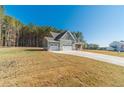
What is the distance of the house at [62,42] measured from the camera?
7.17 meters

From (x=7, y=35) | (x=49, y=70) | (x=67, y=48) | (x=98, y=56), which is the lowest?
(x=49, y=70)

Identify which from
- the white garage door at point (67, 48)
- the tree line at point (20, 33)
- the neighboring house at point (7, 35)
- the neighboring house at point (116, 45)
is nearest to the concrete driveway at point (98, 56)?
the white garage door at point (67, 48)

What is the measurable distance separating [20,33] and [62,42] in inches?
76.4

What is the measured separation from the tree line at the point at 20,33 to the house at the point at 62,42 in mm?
318

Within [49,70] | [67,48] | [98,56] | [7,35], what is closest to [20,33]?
[7,35]

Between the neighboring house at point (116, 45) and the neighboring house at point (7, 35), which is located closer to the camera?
the neighboring house at point (7, 35)

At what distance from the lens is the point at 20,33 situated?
6734 millimetres

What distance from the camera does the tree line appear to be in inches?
264

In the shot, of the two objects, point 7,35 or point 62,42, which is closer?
point 7,35

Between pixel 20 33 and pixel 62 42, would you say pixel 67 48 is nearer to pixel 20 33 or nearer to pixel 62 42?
pixel 62 42

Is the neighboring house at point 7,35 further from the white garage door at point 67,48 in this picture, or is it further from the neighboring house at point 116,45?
the neighboring house at point 116,45

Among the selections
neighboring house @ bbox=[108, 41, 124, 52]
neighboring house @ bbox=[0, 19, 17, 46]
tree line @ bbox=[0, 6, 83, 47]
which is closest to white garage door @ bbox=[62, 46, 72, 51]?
tree line @ bbox=[0, 6, 83, 47]

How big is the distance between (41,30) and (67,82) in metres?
2.33

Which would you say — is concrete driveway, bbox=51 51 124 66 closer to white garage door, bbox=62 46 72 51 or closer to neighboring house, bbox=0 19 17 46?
white garage door, bbox=62 46 72 51
